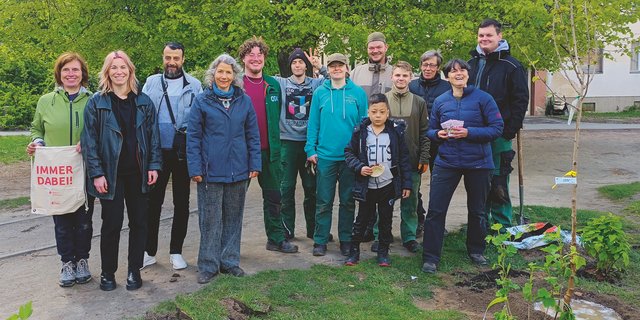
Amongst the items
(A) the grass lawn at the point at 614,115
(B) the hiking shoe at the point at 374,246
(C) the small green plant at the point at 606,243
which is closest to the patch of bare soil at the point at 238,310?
(B) the hiking shoe at the point at 374,246

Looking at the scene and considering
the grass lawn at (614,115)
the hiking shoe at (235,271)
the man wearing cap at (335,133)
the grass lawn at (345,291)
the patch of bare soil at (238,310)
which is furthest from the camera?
the grass lawn at (614,115)

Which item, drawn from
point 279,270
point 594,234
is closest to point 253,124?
point 279,270

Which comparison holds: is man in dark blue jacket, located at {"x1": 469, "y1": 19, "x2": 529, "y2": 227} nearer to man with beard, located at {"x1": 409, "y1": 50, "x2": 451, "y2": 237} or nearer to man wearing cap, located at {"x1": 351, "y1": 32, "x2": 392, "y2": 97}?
man with beard, located at {"x1": 409, "y1": 50, "x2": 451, "y2": 237}

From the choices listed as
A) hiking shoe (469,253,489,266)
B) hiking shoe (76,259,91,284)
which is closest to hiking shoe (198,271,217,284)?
hiking shoe (76,259,91,284)

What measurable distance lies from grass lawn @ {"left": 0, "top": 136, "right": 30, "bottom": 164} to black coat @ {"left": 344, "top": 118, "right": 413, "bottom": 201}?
10592 mm

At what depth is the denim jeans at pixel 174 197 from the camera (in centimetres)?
558

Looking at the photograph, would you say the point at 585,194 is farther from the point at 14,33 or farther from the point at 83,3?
the point at 14,33

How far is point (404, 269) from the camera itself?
565 centimetres

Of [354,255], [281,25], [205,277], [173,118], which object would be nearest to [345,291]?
[354,255]

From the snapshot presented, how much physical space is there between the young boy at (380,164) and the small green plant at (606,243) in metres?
1.64

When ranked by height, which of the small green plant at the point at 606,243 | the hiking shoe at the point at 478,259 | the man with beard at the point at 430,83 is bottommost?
the hiking shoe at the point at 478,259

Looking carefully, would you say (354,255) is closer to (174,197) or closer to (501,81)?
(174,197)

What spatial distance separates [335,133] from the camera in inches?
236

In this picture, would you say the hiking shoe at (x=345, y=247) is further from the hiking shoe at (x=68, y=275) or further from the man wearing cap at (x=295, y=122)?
the hiking shoe at (x=68, y=275)
